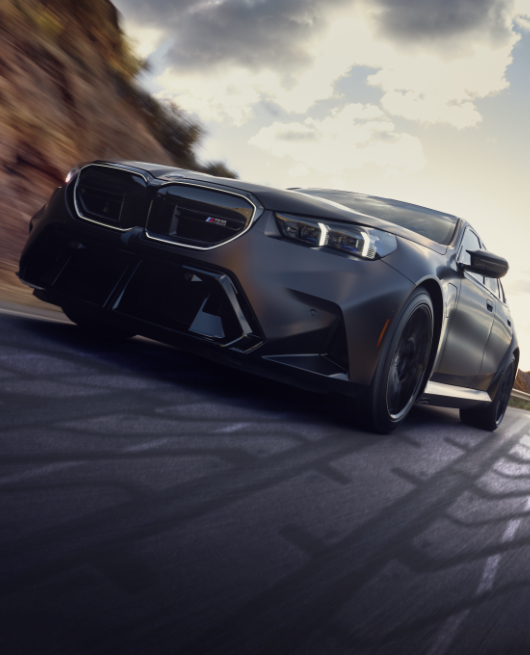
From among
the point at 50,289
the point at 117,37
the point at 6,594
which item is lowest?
the point at 6,594

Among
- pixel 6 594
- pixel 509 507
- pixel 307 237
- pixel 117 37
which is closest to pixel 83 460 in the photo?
pixel 6 594

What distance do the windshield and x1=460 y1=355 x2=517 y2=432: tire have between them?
1751 mm

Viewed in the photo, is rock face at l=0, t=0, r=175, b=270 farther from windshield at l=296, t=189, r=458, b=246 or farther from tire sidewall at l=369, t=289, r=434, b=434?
tire sidewall at l=369, t=289, r=434, b=434

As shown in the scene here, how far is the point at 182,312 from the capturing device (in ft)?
11.6

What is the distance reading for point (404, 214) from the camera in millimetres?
4895

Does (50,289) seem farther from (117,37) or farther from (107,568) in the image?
(117,37)

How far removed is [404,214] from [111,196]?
2071 mm

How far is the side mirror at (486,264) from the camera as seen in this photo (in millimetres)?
4652

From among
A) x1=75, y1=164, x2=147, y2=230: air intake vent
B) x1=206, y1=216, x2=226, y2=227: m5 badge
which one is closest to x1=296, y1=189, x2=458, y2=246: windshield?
x1=206, y1=216, x2=226, y2=227: m5 badge

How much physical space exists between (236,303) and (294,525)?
1.29 m

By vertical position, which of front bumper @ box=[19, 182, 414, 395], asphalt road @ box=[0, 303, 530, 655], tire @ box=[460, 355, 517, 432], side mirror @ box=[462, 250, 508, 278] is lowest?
asphalt road @ box=[0, 303, 530, 655]

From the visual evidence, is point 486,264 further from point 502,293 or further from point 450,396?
point 502,293

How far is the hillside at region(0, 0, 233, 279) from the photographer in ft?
26.4

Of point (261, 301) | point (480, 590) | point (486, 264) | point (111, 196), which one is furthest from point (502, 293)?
point (480, 590)
